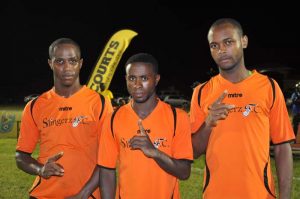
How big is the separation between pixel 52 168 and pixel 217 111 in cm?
130

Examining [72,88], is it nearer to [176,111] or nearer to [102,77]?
[176,111]

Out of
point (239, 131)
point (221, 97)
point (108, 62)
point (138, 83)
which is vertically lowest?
Answer: point (239, 131)

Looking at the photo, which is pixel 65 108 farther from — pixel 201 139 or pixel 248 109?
pixel 248 109

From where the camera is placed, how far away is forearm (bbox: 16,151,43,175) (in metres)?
3.35

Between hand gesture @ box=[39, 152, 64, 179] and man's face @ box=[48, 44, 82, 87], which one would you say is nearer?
hand gesture @ box=[39, 152, 64, 179]

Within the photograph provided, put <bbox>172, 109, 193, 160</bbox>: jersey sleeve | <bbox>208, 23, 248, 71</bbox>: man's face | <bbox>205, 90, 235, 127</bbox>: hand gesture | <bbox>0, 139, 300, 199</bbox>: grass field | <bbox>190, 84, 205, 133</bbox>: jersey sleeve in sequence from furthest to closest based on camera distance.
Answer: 1. <bbox>0, 139, 300, 199</bbox>: grass field
2. <bbox>190, 84, 205, 133</bbox>: jersey sleeve
3. <bbox>208, 23, 248, 71</bbox>: man's face
4. <bbox>172, 109, 193, 160</bbox>: jersey sleeve
5. <bbox>205, 90, 235, 127</bbox>: hand gesture

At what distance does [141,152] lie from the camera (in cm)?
311

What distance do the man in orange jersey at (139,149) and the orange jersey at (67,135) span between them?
0.68 feet

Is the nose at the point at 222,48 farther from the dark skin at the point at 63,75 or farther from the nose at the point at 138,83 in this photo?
the dark skin at the point at 63,75

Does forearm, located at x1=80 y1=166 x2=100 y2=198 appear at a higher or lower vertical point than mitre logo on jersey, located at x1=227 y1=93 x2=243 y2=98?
lower

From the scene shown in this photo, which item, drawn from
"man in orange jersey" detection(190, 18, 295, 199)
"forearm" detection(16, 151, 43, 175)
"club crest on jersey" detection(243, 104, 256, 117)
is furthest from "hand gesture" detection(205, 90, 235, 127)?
"forearm" detection(16, 151, 43, 175)

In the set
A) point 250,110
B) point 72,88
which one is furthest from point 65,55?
point 250,110

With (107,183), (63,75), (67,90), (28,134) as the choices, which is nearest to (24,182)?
(28,134)

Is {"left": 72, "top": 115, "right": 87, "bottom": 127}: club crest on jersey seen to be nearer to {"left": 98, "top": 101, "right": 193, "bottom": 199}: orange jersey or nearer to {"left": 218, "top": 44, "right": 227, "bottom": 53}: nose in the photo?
{"left": 98, "top": 101, "right": 193, "bottom": 199}: orange jersey
